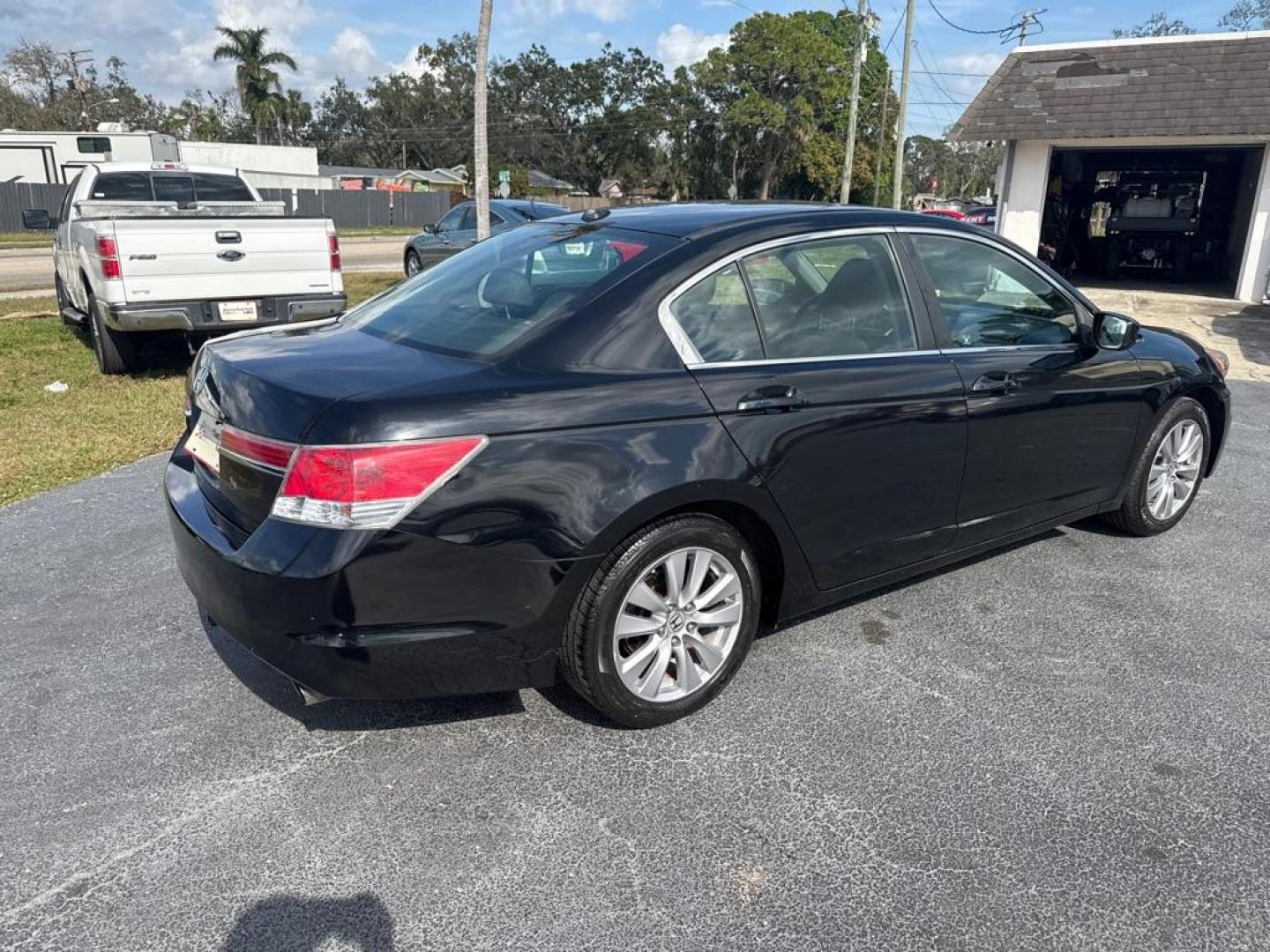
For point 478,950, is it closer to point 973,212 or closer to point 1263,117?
point 1263,117

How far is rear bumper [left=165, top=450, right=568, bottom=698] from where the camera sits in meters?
2.55

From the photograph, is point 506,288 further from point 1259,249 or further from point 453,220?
point 1259,249

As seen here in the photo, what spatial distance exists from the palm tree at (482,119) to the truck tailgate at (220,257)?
4798 millimetres

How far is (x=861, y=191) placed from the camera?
57750mm

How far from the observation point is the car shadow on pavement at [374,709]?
3.18 meters

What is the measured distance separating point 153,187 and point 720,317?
10.1 m

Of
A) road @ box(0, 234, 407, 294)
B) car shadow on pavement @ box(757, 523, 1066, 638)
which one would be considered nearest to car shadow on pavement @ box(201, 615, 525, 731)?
car shadow on pavement @ box(757, 523, 1066, 638)

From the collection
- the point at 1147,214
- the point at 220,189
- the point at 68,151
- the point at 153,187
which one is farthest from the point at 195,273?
the point at 68,151

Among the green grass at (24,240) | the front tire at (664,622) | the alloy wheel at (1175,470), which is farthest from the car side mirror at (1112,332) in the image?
the green grass at (24,240)

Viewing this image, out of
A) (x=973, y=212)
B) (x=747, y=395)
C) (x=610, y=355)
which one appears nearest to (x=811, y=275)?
(x=747, y=395)

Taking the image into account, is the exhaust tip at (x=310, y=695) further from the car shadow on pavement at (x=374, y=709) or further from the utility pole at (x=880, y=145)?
the utility pole at (x=880, y=145)

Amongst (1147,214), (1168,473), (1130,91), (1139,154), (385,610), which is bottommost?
(1168,473)

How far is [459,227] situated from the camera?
16.1 meters

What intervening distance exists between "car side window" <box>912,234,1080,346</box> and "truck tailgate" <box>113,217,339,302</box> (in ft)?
20.5
